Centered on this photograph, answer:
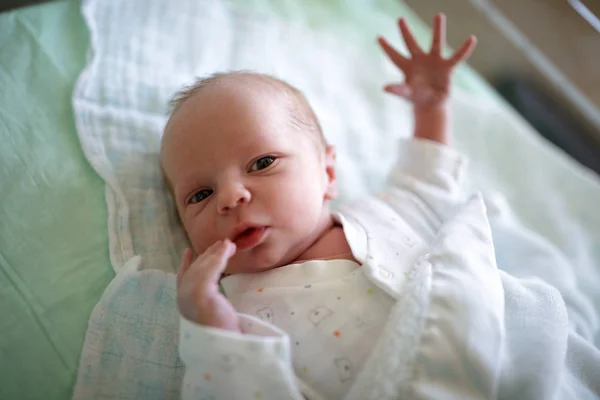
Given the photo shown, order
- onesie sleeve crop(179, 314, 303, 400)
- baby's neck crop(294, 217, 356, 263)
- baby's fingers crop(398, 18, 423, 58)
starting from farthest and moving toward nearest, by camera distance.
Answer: baby's fingers crop(398, 18, 423, 58)
baby's neck crop(294, 217, 356, 263)
onesie sleeve crop(179, 314, 303, 400)

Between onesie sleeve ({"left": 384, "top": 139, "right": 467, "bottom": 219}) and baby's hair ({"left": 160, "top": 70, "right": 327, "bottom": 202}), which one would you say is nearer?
baby's hair ({"left": 160, "top": 70, "right": 327, "bottom": 202})

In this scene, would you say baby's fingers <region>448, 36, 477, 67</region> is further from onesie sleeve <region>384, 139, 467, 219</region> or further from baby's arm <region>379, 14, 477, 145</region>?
onesie sleeve <region>384, 139, 467, 219</region>

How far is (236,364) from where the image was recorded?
0.60 meters

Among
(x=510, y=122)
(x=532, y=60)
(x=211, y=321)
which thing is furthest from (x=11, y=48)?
(x=532, y=60)

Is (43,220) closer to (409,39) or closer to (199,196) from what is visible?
(199,196)

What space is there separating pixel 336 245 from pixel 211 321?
0.27 m

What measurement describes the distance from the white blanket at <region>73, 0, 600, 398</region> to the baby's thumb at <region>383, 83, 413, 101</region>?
0.17m

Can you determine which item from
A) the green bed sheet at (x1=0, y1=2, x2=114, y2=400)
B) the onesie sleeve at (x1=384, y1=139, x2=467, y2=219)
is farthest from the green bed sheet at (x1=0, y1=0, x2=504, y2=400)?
the onesie sleeve at (x1=384, y1=139, x2=467, y2=219)

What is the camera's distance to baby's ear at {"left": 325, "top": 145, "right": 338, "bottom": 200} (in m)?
0.88

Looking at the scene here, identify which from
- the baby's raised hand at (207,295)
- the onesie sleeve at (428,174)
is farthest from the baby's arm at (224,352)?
the onesie sleeve at (428,174)

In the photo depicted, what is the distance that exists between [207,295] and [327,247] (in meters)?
0.25

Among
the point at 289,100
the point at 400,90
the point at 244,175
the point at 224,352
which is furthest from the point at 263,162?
the point at 400,90

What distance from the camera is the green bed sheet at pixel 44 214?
72 centimetres

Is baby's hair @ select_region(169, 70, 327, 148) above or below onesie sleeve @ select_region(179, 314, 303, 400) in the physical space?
above
